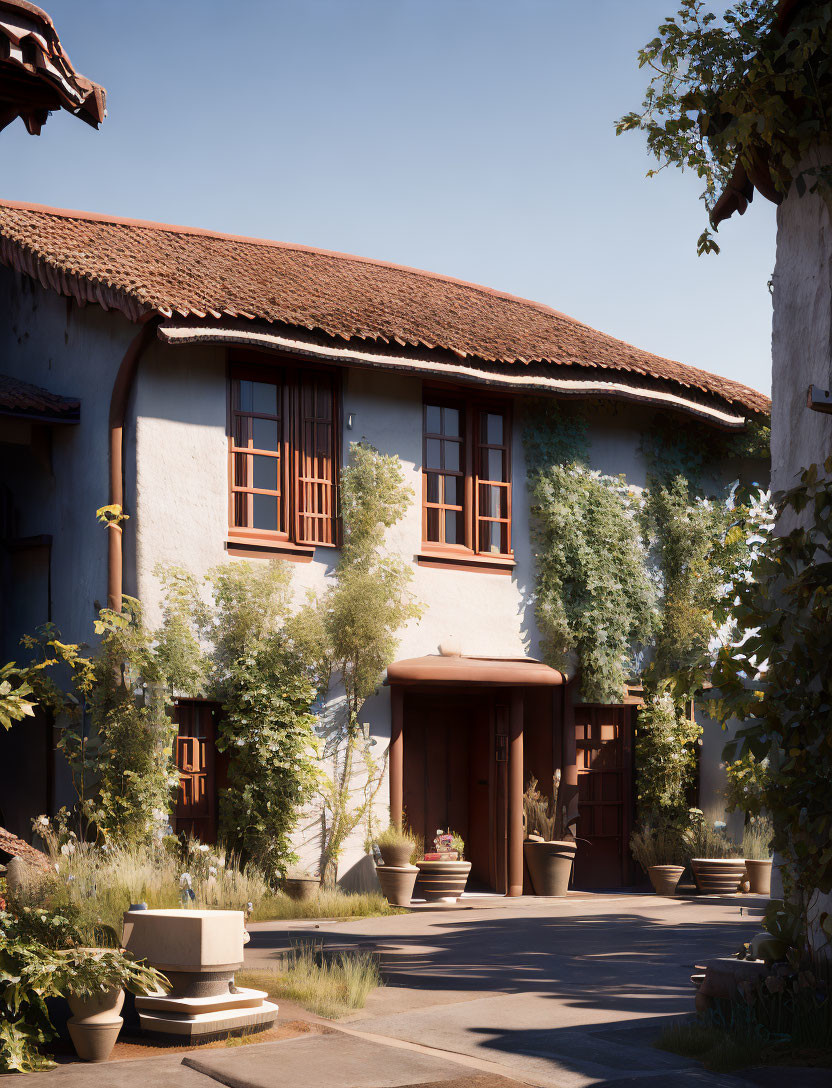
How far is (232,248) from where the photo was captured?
16.2m

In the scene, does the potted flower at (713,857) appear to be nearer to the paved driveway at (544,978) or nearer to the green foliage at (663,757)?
the green foliage at (663,757)

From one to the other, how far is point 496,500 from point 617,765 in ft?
12.0

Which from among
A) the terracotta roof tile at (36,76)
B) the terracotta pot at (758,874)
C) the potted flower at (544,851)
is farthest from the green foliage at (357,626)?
the terracotta roof tile at (36,76)

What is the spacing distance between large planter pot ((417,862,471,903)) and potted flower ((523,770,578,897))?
114 cm

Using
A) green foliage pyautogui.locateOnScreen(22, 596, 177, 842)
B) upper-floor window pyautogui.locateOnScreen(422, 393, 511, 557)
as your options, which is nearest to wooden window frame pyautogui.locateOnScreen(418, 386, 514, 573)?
upper-floor window pyautogui.locateOnScreen(422, 393, 511, 557)

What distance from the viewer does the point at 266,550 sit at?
13953 millimetres

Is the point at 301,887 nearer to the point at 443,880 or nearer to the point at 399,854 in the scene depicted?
the point at 399,854

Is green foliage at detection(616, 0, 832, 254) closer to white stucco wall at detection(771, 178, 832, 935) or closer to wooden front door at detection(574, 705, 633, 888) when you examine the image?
white stucco wall at detection(771, 178, 832, 935)

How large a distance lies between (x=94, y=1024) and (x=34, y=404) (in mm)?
7863

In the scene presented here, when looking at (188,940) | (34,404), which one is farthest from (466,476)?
(188,940)

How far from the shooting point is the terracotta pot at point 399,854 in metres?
13.9

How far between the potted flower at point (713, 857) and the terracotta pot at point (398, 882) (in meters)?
3.64

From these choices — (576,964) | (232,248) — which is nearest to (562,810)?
(576,964)

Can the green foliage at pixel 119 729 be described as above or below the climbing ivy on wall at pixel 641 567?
below
